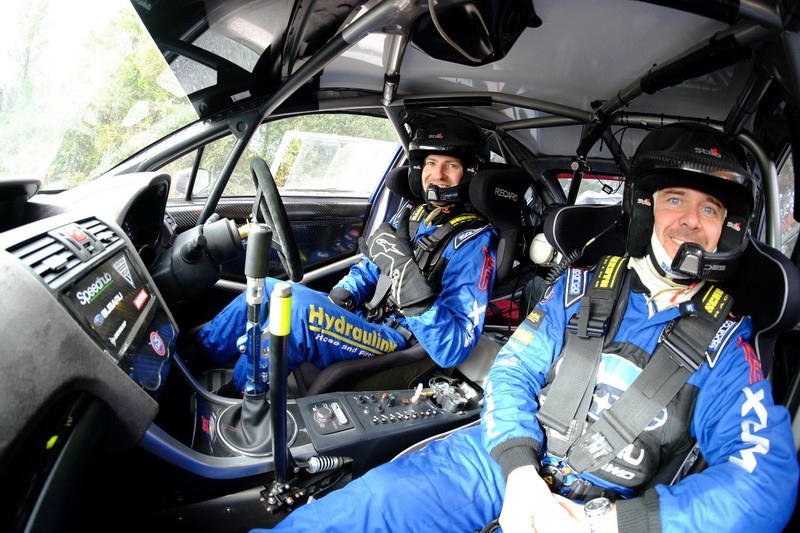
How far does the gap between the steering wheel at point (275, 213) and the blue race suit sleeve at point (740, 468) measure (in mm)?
946

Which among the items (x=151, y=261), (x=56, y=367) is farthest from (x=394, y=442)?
(x=56, y=367)

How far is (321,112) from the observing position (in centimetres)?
259

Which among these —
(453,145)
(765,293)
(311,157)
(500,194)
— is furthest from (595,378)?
(311,157)

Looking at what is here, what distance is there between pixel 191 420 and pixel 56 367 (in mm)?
712

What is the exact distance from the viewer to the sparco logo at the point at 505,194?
6.55ft

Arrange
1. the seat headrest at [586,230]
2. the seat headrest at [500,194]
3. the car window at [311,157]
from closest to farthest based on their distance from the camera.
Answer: the seat headrest at [586,230], the seat headrest at [500,194], the car window at [311,157]

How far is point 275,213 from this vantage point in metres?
0.97

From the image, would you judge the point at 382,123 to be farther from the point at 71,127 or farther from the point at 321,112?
the point at 71,127

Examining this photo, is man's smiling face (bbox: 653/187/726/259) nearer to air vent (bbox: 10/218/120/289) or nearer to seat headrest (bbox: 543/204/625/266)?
seat headrest (bbox: 543/204/625/266)

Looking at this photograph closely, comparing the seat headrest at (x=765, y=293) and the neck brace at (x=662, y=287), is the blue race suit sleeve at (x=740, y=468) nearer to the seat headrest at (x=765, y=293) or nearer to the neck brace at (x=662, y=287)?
the seat headrest at (x=765, y=293)

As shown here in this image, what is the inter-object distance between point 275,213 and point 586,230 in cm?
113

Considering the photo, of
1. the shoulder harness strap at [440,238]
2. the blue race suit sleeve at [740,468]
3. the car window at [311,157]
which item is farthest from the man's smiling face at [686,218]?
the car window at [311,157]

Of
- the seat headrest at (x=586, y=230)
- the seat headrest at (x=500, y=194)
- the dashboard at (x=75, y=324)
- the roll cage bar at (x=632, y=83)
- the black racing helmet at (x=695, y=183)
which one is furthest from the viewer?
the seat headrest at (x=500, y=194)

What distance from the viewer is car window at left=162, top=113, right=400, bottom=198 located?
230cm
